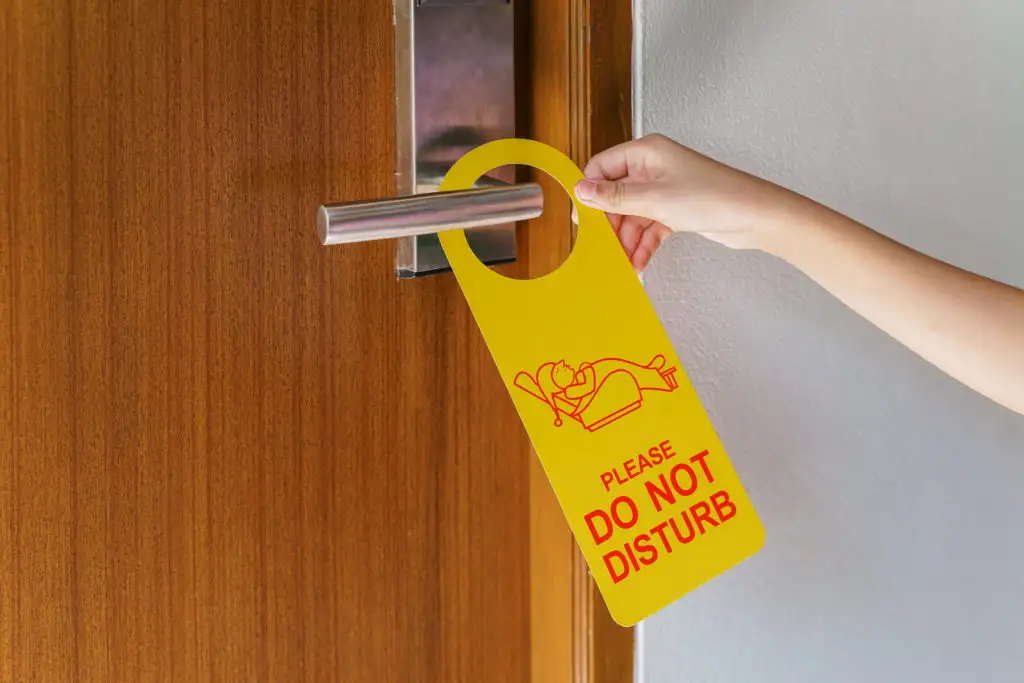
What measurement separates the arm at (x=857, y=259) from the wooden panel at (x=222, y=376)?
0.54ft

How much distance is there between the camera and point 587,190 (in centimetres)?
52

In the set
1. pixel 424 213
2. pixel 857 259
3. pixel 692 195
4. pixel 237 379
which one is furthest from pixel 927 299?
pixel 237 379

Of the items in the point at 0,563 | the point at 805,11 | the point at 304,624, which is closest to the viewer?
the point at 0,563

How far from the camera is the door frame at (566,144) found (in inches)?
23.5

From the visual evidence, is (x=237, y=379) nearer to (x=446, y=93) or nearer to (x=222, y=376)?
(x=222, y=376)

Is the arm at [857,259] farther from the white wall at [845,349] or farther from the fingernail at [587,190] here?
the white wall at [845,349]

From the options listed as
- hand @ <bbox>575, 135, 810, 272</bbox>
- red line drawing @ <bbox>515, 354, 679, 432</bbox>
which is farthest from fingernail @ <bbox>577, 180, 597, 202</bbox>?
red line drawing @ <bbox>515, 354, 679, 432</bbox>

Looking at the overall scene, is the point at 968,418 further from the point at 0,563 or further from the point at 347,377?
the point at 0,563

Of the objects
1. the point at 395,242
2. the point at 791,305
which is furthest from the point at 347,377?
the point at 791,305

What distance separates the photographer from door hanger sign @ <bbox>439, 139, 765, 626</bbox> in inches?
20.3

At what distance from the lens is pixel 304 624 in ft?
1.78

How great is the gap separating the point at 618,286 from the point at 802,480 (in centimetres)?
28

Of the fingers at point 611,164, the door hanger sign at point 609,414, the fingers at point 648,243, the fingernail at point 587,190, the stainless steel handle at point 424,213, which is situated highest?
the fingers at point 611,164

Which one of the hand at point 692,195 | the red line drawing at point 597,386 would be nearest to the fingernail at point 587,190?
the hand at point 692,195
